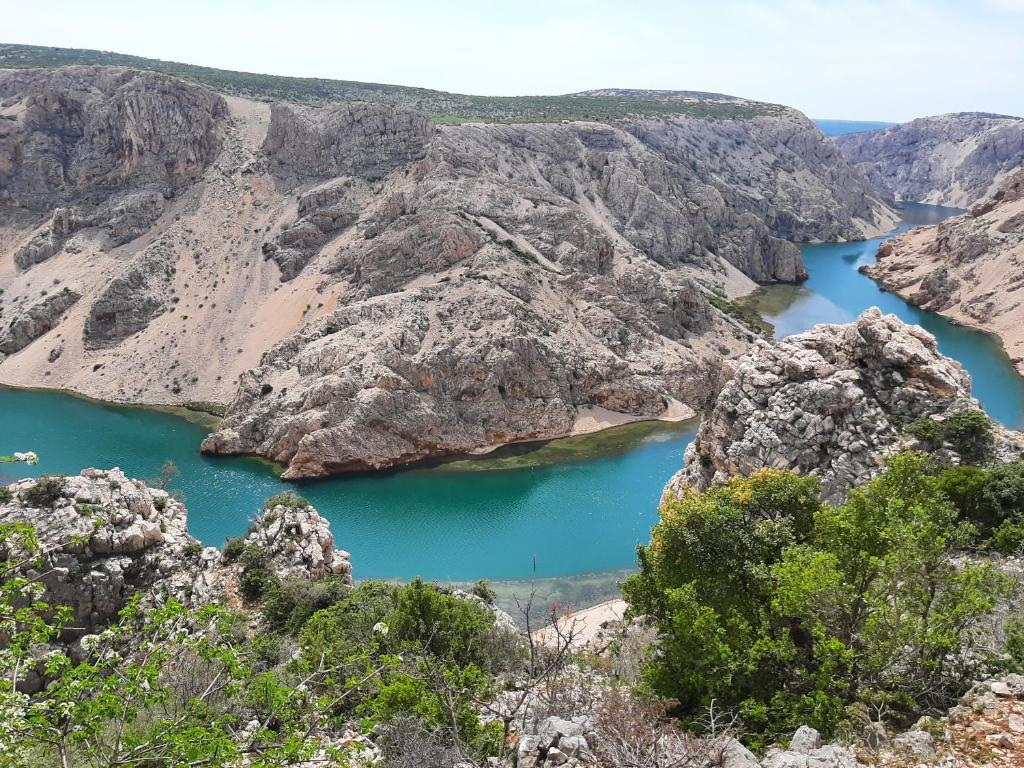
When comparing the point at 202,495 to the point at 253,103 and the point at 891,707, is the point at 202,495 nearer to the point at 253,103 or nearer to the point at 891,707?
the point at 891,707

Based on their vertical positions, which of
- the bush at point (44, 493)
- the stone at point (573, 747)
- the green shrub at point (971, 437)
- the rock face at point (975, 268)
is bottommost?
the bush at point (44, 493)

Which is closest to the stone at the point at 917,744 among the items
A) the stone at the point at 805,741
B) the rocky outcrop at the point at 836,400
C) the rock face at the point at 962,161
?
the stone at the point at 805,741

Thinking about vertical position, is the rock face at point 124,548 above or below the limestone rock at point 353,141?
below

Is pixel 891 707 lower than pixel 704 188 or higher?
lower

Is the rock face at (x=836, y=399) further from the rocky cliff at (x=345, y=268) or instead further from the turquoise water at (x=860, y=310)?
the turquoise water at (x=860, y=310)

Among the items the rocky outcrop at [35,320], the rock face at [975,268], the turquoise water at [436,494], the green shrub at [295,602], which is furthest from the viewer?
the rock face at [975,268]

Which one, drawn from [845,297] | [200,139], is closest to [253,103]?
[200,139]
